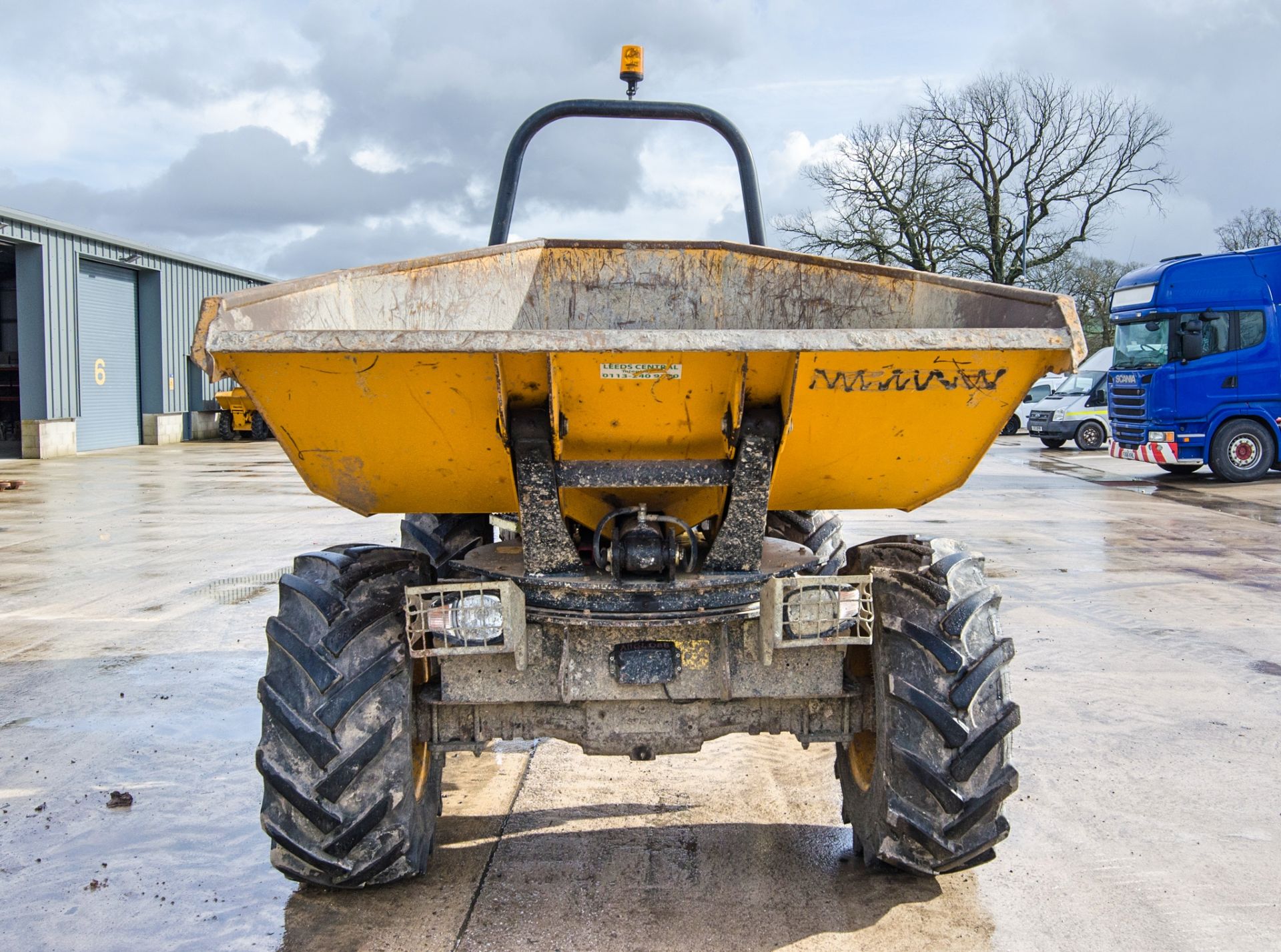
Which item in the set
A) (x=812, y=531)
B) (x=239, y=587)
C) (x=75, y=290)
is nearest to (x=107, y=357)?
(x=75, y=290)

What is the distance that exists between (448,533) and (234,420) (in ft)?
82.3

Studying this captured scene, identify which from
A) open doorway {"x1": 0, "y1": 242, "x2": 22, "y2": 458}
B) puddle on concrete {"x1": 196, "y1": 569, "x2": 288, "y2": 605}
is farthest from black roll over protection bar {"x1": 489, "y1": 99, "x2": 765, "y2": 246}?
open doorway {"x1": 0, "y1": 242, "x2": 22, "y2": 458}

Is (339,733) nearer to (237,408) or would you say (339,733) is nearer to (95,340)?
(95,340)

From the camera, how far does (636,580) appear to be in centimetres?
306

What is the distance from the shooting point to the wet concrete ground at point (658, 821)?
3211mm

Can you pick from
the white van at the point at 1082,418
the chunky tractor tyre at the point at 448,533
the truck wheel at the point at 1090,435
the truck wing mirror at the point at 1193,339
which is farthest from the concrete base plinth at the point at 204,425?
the chunky tractor tyre at the point at 448,533

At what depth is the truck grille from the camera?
16047mm

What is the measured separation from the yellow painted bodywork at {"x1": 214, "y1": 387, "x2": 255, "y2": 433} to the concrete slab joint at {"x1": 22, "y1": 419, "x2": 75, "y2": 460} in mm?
4082

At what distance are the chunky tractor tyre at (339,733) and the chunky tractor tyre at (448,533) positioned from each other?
4.62ft

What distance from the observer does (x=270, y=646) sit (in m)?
3.10

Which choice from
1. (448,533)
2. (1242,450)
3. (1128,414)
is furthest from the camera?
(1128,414)

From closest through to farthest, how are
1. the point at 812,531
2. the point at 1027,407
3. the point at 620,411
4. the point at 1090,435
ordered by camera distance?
the point at 620,411
the point at 812,531
the point at 1090,435
the point at 1027,407

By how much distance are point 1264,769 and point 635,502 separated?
296 centimetres

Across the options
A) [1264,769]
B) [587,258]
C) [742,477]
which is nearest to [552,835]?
[742,477]
